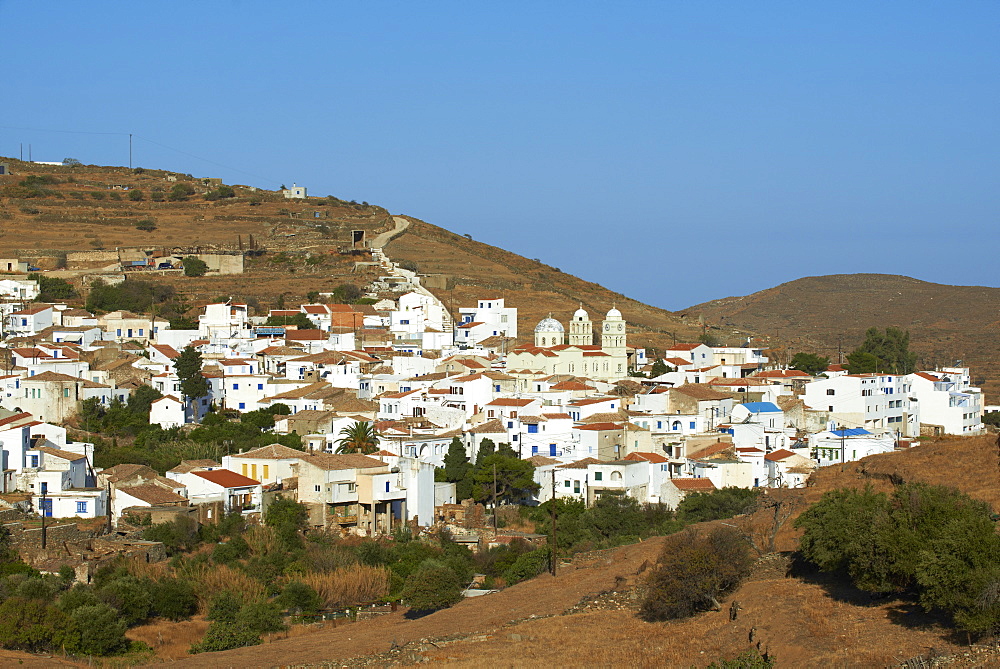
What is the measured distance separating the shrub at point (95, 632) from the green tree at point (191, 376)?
15.8 m

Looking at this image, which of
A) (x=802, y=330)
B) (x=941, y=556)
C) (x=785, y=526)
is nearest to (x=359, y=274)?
(x=802, y=330)

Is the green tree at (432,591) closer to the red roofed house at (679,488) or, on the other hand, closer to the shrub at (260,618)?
the shrub at (260,618)

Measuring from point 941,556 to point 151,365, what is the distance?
32051 millimetres

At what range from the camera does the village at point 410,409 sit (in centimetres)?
3241

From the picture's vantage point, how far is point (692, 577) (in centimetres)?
1938

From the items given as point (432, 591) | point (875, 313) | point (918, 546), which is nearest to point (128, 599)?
point (432, 591)

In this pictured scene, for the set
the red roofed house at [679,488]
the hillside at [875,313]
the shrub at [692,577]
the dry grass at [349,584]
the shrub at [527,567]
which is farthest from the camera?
the hillside at [875,313]

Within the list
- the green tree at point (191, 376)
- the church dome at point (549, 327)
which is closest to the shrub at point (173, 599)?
the green tree at point (191, 376)

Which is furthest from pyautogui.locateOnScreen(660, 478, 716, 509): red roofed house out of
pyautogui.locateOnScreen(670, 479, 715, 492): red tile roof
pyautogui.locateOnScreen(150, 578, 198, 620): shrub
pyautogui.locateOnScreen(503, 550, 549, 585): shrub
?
pyautogui.locateOnScreen(150, 578, 198, 620): shrub

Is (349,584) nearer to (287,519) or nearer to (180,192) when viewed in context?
(287,519)

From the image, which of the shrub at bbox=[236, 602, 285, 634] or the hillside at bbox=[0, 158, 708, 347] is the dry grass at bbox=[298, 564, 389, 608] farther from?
the hillside at bbox=[0, 158, 708, 347]

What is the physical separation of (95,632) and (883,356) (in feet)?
125

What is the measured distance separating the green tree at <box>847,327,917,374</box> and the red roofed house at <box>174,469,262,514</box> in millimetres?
23652

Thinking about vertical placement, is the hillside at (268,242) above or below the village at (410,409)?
above
